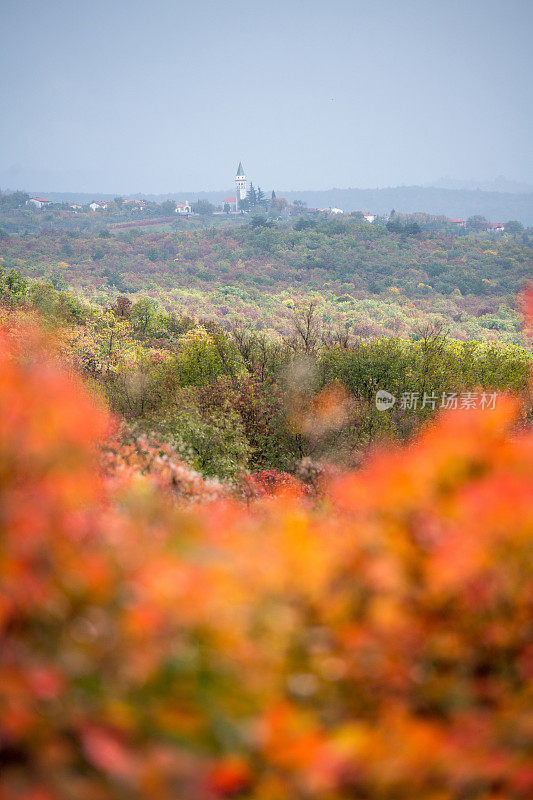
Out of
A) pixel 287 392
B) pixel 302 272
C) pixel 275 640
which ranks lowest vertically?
pixel 287 392

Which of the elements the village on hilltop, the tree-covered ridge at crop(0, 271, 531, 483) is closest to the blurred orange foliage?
the tree-covered ridge at crop(0, 271, 531, 483)

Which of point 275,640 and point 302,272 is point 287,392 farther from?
point 302,272

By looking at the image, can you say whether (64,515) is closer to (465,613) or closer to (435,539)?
(435,539)

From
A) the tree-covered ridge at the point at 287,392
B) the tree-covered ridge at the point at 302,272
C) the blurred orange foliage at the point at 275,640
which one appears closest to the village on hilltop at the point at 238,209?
the tree-covered ridge at the point at 302,272

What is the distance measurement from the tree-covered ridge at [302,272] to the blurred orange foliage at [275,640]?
6187cm

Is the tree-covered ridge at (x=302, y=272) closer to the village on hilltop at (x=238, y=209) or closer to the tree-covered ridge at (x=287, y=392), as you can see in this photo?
the tree-covered ridge at (x=287, y=392)

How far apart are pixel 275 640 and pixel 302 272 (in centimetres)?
11336

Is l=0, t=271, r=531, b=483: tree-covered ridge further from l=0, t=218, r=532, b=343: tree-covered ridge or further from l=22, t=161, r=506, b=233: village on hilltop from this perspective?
l=22, t=161, r=506, b=233: village on hilltop

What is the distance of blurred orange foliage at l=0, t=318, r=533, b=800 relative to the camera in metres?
2.58

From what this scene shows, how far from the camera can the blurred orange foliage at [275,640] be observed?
8.47 ft

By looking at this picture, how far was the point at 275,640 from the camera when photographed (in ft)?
10.1

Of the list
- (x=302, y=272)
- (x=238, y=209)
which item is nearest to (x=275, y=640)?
(x=302, y=272)

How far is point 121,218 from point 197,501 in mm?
177133

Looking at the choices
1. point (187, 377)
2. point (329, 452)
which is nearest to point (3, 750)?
point (329, 452)
